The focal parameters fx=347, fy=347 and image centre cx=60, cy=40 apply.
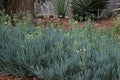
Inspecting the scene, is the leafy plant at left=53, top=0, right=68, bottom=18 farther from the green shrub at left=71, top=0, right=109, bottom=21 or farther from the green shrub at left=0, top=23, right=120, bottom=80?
the green shrub at left=0, top=23, right=120, bottom=80

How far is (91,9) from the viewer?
1302 cm

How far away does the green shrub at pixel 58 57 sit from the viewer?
152 inches

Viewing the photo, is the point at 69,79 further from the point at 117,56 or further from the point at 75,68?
the point at 117,56

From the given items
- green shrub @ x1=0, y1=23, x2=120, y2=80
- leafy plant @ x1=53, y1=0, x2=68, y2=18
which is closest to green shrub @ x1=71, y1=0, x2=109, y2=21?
leafy plant @ x1=53, y1=0, x2=68, y2=18

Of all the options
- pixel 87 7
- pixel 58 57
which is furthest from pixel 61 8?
pixel 58 57

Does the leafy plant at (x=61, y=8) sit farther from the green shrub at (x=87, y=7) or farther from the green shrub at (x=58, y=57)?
the green shrub at (x=58, y=57)

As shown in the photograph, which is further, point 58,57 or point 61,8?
point 61,8

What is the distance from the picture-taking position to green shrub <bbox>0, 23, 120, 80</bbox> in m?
3.87

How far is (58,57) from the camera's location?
4.20 m

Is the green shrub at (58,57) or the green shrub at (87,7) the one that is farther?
the green shrub at (87,7)

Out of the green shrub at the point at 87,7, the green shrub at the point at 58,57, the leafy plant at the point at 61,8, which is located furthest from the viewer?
the leafy plant at the point at 61,8

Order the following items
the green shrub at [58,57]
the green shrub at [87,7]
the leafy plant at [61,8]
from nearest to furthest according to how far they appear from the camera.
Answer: the green shrub at [58,57] < the green shrub at [87,7] < the leafy plant at [61,8]

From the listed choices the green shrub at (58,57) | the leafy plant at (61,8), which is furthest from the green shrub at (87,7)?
the green shrub at (58,57)

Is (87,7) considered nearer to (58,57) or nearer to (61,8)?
(61,8)
